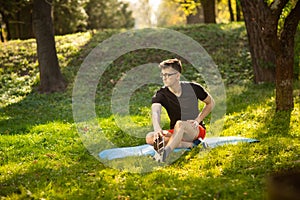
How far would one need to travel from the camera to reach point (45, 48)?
16562mm

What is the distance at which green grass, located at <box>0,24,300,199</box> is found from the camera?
5461 millimetres

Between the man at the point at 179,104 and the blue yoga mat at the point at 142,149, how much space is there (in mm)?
199

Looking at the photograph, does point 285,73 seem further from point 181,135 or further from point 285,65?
point 181,135

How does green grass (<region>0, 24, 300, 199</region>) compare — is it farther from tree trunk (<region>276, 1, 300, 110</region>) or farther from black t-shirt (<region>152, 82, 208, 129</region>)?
black t-shirt (<region>152, 82, 208, 129</region>)

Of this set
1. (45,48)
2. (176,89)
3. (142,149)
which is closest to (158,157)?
(142,149)

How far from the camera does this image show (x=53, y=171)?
6.58 metres

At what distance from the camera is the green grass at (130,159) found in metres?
5.46

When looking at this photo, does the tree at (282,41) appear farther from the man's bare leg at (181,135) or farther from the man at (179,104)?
the man's bare leg at (181,135)

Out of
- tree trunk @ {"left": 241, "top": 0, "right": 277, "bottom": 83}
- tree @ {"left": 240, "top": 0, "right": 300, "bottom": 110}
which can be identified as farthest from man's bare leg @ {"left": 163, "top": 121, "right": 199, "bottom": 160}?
tree trunk @ {"left": 241, "top": 0, "right": 277, "bottom": 83}

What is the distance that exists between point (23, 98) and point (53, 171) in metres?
9.76

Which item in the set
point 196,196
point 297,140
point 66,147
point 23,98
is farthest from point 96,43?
point 196,196

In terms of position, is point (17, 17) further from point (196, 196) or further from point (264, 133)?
point (196, 196)

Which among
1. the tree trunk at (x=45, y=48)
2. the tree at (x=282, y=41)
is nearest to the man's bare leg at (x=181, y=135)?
the tree at (x=282, y=41)

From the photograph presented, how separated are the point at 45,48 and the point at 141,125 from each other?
7.92 meters
